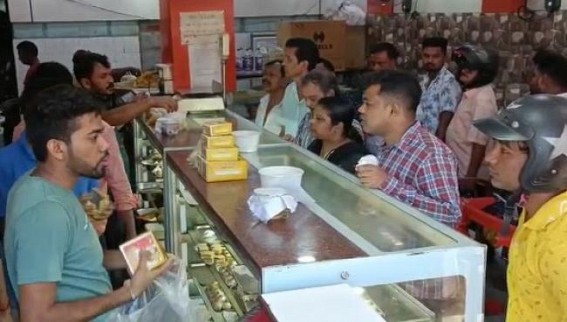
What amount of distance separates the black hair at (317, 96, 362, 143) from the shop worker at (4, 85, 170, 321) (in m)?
1.43

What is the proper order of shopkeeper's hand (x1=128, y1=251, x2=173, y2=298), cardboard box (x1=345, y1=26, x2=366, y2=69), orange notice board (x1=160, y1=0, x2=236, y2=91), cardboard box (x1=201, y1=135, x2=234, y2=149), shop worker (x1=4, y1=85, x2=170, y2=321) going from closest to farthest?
shop worker (x1=4, y1=85, x2=170, y2=321) < shopkeeper's hand (x1=128, y1=251, x2=173, y2=298) < cardboard box (x1=201, y1=135, x2=234, y2=149) < orange notice board (x1=160, y1=0, x2=236, y2=91) < cardboard box (x1=345, y1=26, x2=366, y2=69)

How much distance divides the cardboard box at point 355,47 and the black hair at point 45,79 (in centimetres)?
493

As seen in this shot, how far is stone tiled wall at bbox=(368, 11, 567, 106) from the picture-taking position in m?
4.92

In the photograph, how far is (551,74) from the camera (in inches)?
162

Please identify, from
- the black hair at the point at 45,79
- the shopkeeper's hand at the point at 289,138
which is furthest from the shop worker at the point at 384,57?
the black hair at the point at 45,79

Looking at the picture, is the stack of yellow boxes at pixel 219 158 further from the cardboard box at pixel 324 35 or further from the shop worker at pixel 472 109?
the cardboard box at pixel 324 35

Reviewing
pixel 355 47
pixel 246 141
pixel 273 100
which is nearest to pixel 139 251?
pixel 246 141

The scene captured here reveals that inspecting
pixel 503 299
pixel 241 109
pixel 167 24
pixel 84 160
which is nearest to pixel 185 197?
pixel 84 160

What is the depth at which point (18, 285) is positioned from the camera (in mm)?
1855

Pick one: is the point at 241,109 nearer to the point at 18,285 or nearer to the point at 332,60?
the point at 332,60

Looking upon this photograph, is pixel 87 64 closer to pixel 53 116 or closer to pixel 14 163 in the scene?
pixel 14 163

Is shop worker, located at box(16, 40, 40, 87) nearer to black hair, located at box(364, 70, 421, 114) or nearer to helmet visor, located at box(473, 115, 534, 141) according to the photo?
black hair, located at box(364, 70, 421, 114)

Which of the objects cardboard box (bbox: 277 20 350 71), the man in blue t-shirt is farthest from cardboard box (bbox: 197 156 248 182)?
cardboard box (bbox: 277 20 350 71)

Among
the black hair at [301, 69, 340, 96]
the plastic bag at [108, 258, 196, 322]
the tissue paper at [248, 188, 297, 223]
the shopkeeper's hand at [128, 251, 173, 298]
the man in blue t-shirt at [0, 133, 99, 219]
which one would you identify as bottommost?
the plastic bag at [108, 258, 196, 322]
